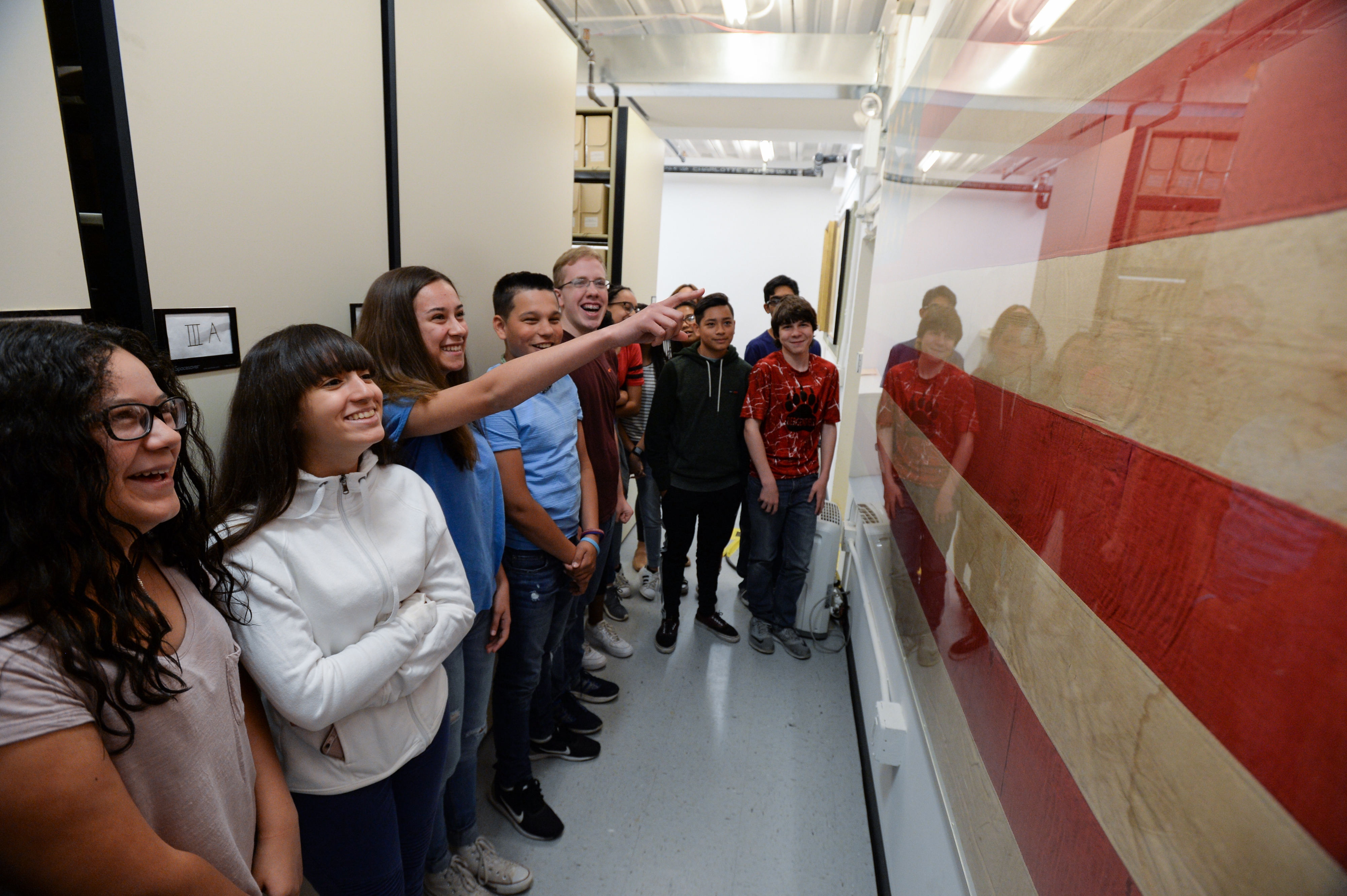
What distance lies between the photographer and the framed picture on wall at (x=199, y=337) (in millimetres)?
1147

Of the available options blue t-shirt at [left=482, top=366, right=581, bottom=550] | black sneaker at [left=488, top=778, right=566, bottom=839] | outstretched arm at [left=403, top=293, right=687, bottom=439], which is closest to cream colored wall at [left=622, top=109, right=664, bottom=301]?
blue t-shirt at [left=482, top=366, right=581, bottom=550]

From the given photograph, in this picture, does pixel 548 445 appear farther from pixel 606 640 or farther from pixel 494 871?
pixel 606 640

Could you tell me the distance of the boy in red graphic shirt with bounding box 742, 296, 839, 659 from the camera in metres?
2.64

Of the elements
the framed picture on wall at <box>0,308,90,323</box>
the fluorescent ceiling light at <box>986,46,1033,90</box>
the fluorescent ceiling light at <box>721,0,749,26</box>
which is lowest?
the framed picture on wall at <box>0,308,90,323</box>

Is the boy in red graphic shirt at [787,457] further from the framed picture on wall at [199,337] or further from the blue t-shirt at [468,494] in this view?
the framed picture on wall at [199,337]

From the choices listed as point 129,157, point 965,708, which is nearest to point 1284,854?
point 965,708

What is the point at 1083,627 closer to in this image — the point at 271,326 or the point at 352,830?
the point at 352,830

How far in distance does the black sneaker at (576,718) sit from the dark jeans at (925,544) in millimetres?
1279

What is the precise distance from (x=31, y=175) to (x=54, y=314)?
21 cm

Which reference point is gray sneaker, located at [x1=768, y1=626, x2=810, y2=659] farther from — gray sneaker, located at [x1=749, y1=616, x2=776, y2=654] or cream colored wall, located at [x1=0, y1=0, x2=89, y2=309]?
cream colored wall, located at [x1=0, y1=0, x2=89, y2=309]

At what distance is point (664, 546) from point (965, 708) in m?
1.79

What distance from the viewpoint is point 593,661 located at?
8.61ft

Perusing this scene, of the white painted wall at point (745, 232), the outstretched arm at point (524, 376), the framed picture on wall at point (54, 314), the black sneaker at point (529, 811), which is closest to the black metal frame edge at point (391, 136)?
the outstretched arm at point (524, 376)

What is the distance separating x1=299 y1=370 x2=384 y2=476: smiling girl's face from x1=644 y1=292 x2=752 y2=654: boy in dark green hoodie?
1.65 m
